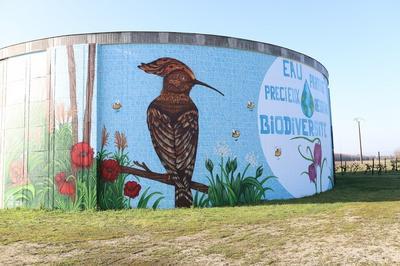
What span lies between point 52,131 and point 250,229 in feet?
31.8

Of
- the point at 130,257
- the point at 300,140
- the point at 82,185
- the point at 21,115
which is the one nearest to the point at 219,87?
the point at 300,140

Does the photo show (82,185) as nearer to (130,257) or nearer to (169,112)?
(169,112)

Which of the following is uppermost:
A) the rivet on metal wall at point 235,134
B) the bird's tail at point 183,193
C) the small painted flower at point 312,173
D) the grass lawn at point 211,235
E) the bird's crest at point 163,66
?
the bird's crest at point 163,66

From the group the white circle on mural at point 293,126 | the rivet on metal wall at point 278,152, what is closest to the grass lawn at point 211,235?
the rivet on metal wall at point 278,152

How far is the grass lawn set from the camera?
9.26m

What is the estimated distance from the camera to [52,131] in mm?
17141

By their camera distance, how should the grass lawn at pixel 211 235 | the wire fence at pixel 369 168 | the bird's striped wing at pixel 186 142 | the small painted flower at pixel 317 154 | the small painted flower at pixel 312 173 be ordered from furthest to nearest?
1. the wire fence at pixel 369 168
2. the small painted flower at pixel 317 154
3. the small painted flower at pixel 312 173
4. the bird's striped wing at pixel 186 142
5. the grass lawn at pixel 211 235

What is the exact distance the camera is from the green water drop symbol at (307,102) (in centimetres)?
2167

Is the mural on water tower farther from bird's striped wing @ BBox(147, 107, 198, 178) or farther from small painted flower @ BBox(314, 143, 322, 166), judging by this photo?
small painted flower @ BBox(314, 143, 322, 166)

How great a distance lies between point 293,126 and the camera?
67.5ft

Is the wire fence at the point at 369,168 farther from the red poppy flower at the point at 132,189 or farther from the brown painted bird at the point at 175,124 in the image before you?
the red poppy flower at the point at 132,189

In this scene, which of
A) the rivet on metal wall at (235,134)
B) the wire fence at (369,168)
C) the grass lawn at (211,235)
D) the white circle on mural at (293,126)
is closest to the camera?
the grass lawn at (211,235)

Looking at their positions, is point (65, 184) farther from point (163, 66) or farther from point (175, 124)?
point (163, 66)

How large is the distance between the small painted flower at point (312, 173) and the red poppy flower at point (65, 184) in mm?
12100
